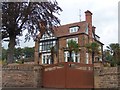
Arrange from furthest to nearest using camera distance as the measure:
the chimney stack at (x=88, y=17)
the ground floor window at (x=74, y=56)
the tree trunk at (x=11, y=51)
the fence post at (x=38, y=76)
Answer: the chimney stack at (x=88, y=17) → the ground floor window at (x=74, y=56) → the tree trunk at (x=11, y=51) → the fence post at (x=38, y=76)

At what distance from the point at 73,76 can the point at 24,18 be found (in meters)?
5.82

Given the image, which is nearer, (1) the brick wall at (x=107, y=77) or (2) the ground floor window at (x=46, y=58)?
(1) the brick wall at (x=107, y=77)

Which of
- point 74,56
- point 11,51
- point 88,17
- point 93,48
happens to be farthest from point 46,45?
point 11,51

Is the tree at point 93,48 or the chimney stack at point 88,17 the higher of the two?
the chimney stack at point 88,17

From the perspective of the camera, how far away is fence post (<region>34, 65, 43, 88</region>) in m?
16.2

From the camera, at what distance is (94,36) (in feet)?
166

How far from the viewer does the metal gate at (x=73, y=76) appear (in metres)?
15.4

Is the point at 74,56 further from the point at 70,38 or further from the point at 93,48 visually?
the point at 93,48

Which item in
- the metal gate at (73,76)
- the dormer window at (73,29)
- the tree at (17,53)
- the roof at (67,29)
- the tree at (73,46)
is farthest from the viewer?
the tree at (17,53)

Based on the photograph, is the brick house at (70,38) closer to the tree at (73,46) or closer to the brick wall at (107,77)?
the tree at (73,46)

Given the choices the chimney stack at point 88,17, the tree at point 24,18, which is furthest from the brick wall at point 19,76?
the chimney stack at point 88,17

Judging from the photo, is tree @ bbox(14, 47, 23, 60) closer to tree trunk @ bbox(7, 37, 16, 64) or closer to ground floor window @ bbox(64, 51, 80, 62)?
ground floor window @ bbox(64, 51, 80, 62)

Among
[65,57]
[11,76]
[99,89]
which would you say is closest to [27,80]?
[11,76]

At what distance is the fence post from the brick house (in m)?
26.5
